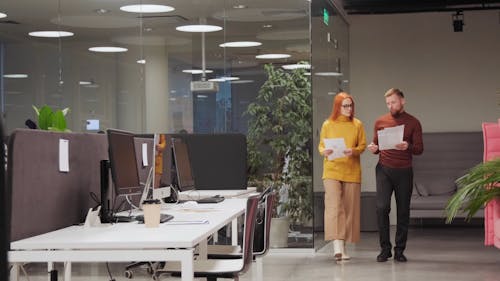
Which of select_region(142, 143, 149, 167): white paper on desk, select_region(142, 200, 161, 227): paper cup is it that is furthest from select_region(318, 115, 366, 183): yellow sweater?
select_region(142, 200, 161, 227): paper cup

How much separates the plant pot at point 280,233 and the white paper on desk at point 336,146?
3.99ft

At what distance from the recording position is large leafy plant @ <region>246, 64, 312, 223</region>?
848 cm

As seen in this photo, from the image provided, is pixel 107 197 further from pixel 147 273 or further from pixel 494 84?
pixel 494 84

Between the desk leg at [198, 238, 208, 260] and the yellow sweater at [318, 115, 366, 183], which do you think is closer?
the desk leg at [198, 238, 208, 260]

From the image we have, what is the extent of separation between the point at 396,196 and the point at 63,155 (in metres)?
4.74

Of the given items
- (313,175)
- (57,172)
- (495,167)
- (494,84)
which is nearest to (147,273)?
(313,175)

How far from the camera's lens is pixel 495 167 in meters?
5.84

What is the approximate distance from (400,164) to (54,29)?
362 centimetres

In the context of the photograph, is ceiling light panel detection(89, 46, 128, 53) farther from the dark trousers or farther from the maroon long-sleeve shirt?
the dark trousers

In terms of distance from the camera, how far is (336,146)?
300 inches

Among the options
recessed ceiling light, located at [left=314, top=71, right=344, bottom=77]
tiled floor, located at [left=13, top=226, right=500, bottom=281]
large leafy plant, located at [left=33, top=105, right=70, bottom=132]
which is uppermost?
recessed ceiling light, located at [left=314, top=71, right=344, bottom=77]

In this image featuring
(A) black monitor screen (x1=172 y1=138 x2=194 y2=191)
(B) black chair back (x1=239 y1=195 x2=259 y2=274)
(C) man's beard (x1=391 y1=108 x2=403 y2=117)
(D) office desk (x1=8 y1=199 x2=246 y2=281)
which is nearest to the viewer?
(D) office desk (x1=8 y1=199 x2=246 y2=281)

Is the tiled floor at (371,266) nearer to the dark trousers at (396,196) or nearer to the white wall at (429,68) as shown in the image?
the dark trousers at (396,196)

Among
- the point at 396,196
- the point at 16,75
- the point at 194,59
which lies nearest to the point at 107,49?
the point at 194,59
